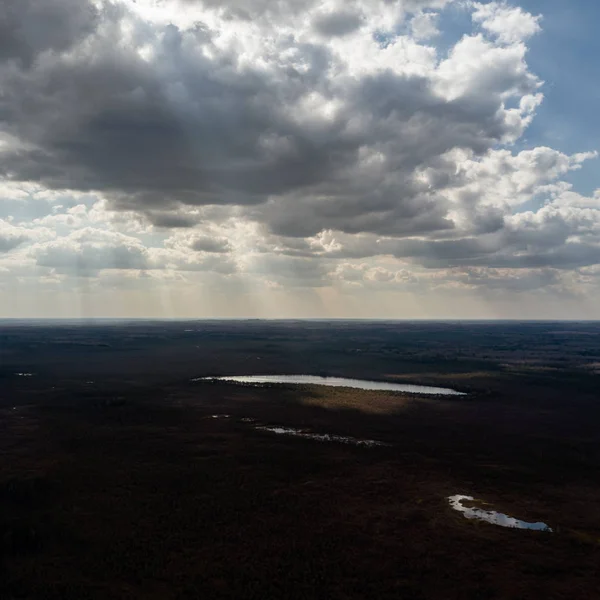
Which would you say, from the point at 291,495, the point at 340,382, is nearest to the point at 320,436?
the point at 291,495

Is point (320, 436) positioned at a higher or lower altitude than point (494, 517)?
higher

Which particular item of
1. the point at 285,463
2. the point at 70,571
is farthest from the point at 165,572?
the point at 285,463

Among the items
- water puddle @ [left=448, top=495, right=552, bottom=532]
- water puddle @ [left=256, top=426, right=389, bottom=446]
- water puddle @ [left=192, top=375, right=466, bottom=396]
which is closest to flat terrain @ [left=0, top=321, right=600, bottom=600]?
water puddle @ [left=448, top=495, right=552, bottom=532]

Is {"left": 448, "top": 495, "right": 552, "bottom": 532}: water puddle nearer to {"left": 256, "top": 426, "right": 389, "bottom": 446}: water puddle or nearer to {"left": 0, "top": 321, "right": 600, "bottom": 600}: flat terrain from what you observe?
{"left": 0, "top": 321, "right": 600, "bottom": 600}: flat terrain

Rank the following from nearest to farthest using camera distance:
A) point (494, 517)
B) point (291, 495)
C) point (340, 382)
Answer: point (494, 517)
point (291, 495)
point (340, 382)

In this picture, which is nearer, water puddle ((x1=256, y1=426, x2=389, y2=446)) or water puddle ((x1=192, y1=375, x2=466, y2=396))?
water puddle ((x1=256, y1=426, x2=389, y2=446))

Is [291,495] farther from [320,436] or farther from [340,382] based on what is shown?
[340,382]

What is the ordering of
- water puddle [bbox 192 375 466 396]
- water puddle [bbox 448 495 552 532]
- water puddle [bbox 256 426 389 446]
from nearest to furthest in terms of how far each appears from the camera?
water puddle [bbox 448 495 552 532]
water puddle [bbox 256 426 389 446]
water puddle [bbox 192 375 466 396]
